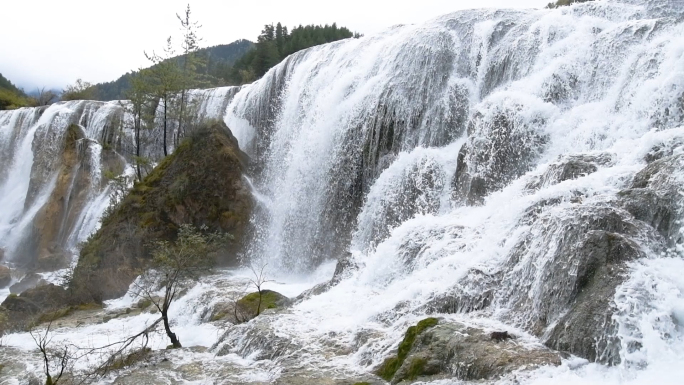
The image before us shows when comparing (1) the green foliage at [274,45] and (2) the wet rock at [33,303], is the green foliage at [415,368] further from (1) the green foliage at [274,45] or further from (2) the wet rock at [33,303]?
(1) the green foliage at [274,45]

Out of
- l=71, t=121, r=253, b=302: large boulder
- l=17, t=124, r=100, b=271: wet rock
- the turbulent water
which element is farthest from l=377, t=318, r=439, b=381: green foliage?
l=17, t=124, r=100, b=271: wet rock

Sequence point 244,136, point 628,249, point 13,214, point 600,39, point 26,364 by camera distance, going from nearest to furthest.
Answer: point 628,249 < point 26,364 < point 600,39 < point 244,136 < point 13,214

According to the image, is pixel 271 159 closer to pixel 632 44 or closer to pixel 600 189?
pixel 632 44

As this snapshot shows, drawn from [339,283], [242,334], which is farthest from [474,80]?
[242,334]

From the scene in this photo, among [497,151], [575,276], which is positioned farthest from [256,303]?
[575,276]

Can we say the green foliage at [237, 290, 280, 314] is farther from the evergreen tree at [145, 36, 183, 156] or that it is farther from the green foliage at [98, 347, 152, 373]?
the evergreen tree at [145, 36, 183, 156]

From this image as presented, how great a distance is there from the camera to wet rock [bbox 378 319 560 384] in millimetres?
6652

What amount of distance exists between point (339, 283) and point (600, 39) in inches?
373

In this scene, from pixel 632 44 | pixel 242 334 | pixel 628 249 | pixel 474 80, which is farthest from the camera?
pixel 474 80

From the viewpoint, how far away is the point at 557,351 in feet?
22.1

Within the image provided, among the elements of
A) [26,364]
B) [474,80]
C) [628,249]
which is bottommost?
[26,364]

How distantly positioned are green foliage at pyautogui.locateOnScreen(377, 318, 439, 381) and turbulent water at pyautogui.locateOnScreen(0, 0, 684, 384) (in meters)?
0.36

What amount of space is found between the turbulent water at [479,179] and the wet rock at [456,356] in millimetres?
→ 316

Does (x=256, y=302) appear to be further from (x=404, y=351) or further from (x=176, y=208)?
(x=176, y=208)
